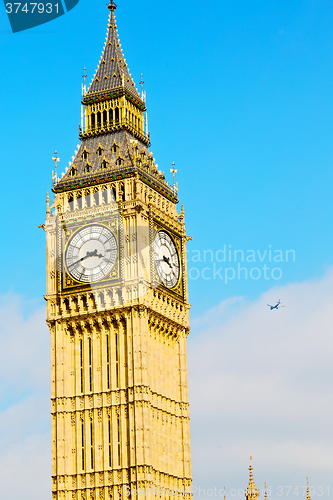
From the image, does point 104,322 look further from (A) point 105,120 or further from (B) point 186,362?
(A) point 105,120

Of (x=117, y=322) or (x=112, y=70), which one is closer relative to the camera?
(x=117, y=322)

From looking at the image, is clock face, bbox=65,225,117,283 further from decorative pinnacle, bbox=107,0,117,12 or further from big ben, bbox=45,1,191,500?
decorative pinnacle, bbox=107,0,117,12

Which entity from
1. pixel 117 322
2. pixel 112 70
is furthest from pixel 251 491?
pixel 112 70

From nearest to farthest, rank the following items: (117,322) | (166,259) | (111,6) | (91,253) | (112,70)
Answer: (117,322)
(91,253)
(166,259)
(112,70)
(111,6)

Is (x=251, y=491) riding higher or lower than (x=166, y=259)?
lower

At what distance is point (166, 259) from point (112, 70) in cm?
1589

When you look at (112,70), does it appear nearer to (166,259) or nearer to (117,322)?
(166,259)

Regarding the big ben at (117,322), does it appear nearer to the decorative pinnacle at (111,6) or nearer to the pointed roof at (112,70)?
the pointed roof at (112,70)

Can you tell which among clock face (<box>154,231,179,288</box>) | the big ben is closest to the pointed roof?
the big ben

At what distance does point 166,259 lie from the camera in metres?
83.2

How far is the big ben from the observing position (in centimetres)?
7675

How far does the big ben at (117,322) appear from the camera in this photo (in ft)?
252

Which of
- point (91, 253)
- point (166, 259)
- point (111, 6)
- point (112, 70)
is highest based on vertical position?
point (111, 6)

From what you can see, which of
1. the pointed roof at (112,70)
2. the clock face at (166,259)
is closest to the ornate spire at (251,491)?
the clock face at (166,259)
